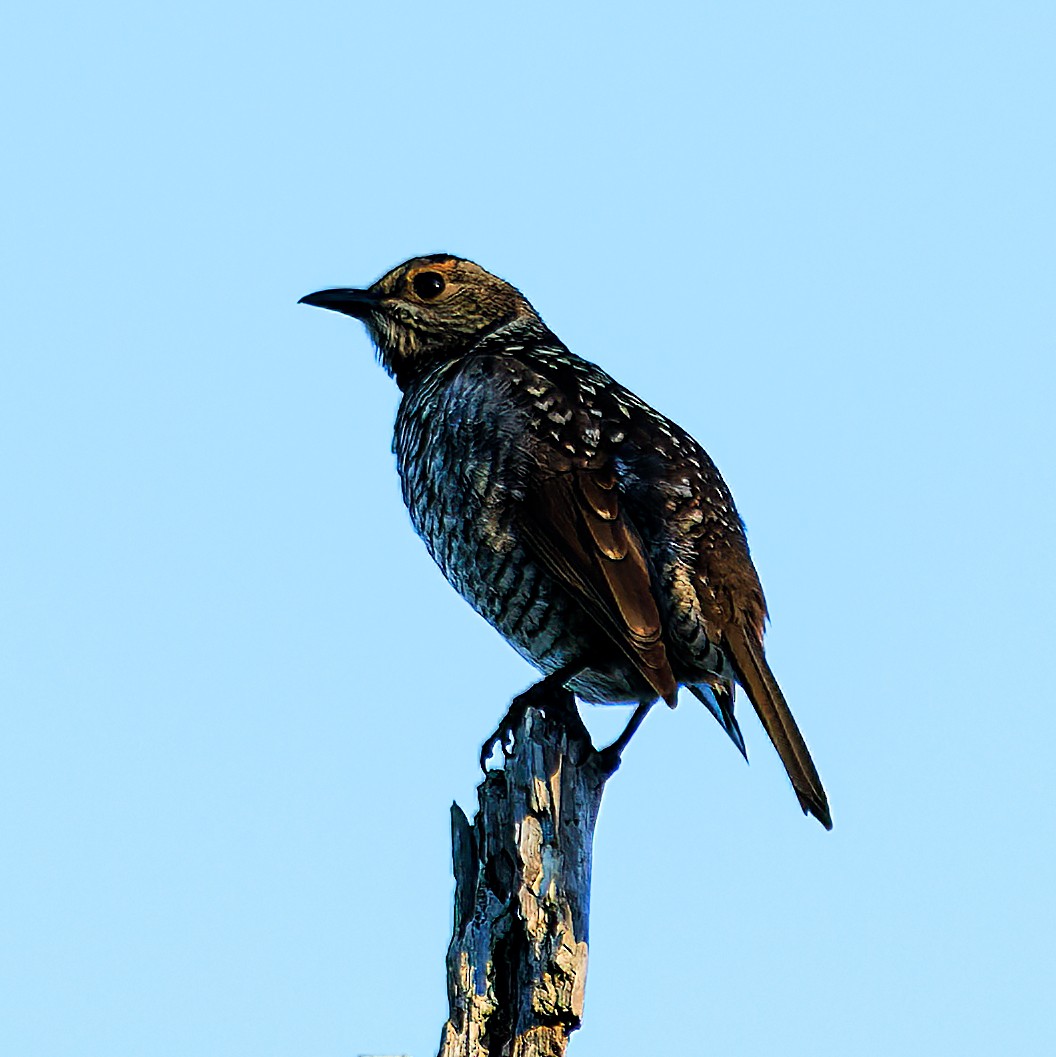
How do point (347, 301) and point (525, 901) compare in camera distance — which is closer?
point (525, 901)

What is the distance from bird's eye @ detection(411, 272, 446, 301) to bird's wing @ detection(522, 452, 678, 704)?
2.22 meters

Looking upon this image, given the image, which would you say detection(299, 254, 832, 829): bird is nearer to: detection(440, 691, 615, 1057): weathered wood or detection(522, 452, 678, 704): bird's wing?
detection(522, 452, 678, 704): bird's wing

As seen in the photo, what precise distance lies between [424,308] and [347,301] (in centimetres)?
44

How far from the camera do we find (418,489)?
25.8 feet

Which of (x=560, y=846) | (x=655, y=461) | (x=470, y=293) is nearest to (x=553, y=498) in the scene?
(x=655, y=461)

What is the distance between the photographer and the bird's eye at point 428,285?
9.16 metres

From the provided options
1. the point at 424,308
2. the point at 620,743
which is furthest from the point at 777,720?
the point at 424,308

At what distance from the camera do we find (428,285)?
30.1 ft

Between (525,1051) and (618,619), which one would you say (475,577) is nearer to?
(618,619)

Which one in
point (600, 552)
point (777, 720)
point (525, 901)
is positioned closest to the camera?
point (525, 901)

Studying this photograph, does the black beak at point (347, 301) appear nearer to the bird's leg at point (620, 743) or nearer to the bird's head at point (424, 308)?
the bird's head at point (424, 308)

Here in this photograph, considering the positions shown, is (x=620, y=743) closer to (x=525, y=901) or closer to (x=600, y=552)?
(x=600, y=552)

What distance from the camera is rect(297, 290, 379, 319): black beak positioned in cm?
916

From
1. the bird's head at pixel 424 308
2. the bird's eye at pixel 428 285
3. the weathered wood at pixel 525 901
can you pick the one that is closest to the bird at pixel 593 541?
the weathered wood at pixel 525 901
